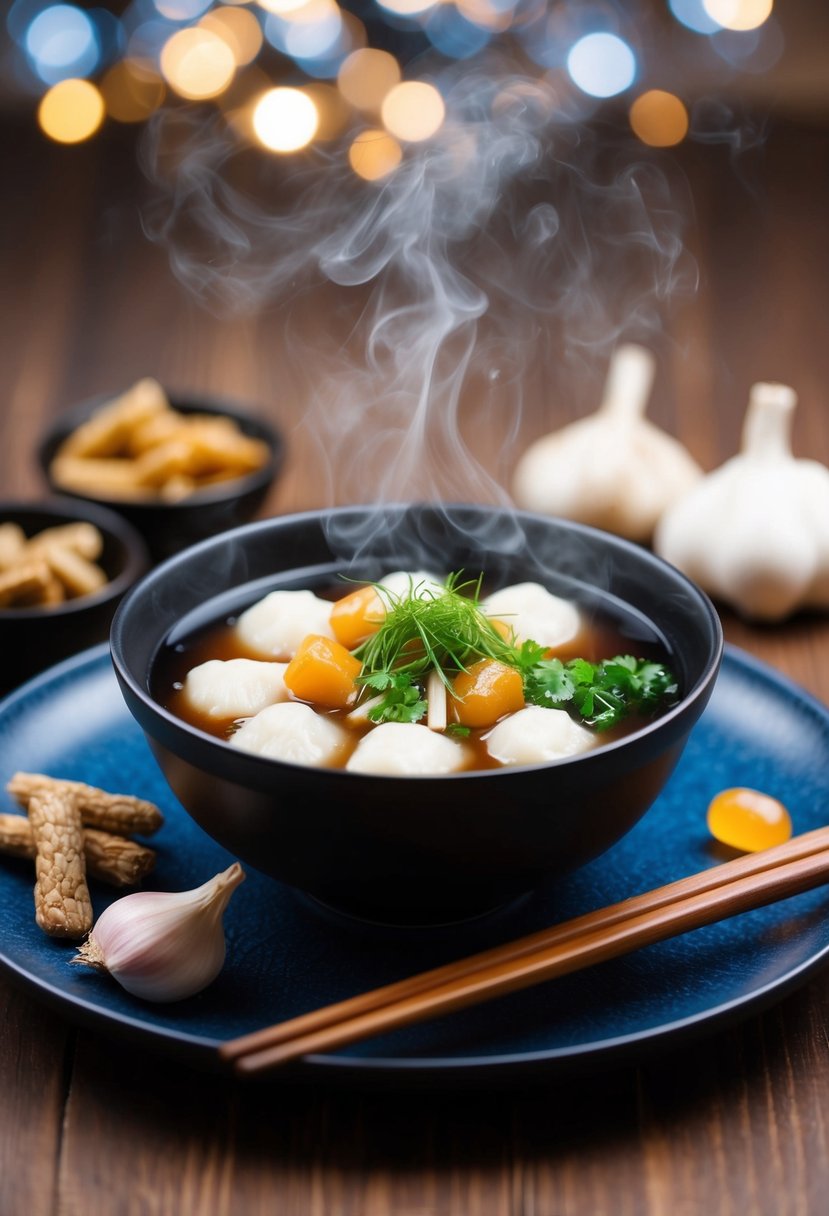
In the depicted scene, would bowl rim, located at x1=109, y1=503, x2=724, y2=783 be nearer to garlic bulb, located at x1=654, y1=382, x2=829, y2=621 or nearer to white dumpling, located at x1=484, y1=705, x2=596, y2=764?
white dumpling, located at x1=484, y1=705, x2=596, y2=764

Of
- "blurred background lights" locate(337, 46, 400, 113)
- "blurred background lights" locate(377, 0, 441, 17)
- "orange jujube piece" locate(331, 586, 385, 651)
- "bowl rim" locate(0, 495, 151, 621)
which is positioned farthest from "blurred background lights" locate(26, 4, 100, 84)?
"orange jujube piece" locate(331, 586, 385, 651)

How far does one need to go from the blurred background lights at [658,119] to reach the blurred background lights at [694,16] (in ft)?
0.90

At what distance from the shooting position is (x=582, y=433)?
3.57m

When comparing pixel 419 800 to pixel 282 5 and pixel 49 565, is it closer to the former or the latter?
pixel 49 565

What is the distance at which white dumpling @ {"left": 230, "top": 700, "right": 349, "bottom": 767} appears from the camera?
1887 mm

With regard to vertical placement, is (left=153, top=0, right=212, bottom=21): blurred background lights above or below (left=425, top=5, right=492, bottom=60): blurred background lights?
above

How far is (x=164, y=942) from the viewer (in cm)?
176

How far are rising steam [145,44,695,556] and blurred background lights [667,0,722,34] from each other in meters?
0.52

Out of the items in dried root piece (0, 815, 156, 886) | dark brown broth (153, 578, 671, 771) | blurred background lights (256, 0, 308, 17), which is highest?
blurred background lights (256, 0, 308, 17)

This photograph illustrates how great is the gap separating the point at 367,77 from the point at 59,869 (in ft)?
13.7

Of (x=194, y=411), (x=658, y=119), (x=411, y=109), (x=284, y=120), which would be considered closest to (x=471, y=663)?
(x=194, y=411)

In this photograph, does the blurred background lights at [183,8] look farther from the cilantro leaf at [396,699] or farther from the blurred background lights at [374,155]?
the cilantro leaf at [396,699]

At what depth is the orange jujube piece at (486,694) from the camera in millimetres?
1955

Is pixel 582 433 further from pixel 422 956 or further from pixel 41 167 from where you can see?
pixel 41 167
